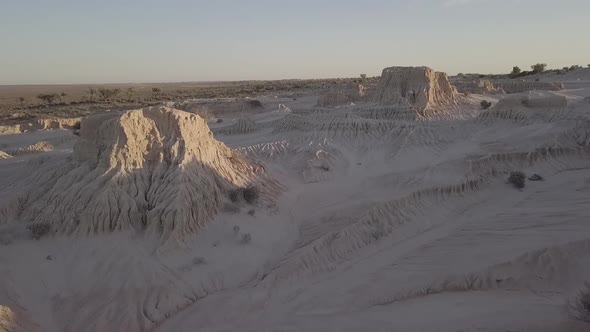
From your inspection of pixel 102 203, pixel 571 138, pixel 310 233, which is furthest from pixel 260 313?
pixel 571 138

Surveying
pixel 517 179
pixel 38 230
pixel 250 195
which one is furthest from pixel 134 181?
pixel 517 179

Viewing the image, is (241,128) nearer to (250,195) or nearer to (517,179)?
(250,195)

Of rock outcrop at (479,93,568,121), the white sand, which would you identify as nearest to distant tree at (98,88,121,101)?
the white sand

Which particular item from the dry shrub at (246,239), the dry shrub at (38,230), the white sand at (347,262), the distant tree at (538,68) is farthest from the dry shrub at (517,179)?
the distant tree at (538,68)

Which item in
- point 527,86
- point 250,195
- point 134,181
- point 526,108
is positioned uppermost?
point 527,86

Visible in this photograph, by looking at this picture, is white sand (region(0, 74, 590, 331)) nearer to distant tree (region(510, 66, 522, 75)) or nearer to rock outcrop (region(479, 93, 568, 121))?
rock outcrop (region(479, 93, 568, 121))

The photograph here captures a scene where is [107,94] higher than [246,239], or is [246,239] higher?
[107,94]

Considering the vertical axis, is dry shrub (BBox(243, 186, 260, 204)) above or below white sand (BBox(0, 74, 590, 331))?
above
